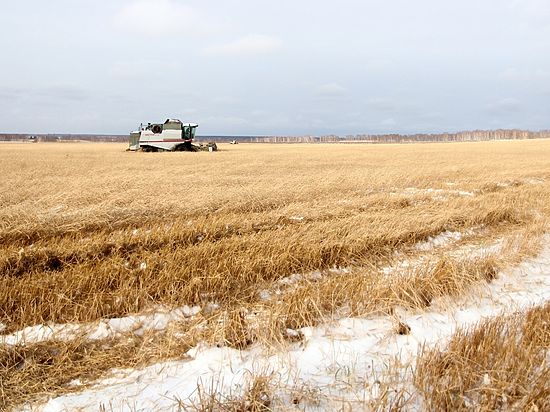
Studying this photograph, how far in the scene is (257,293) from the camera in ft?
18.1

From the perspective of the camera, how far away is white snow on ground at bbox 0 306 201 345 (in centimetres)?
413

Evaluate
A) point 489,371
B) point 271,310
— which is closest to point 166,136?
point 271,310

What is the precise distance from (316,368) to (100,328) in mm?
2598

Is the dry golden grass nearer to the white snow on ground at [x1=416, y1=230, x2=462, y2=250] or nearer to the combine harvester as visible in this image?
the white snow on ground at [x1=416, y1=230, x2=462, y2=250]

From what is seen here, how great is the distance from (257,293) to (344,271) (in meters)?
1.72

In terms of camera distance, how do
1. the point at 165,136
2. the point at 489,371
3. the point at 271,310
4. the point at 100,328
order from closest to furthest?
the point at 489,371 → the point at 100,328 → the point at 271,310 → the point at 165,136

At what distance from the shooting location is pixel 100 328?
4.42 m

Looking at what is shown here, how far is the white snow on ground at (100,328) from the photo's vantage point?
4.13 meters

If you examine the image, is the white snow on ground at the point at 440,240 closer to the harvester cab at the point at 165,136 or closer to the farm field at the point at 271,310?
the farm field at the point at 271,310

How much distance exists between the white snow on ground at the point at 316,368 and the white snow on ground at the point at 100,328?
34.3 inches

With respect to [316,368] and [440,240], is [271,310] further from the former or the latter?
[440,240]

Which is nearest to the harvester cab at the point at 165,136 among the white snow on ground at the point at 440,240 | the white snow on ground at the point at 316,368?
the white snow on ground at the point at 440,240

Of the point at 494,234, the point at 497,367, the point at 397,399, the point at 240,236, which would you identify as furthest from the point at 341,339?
the point at 494,234

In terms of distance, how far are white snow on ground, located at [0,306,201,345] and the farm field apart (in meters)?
0.02
